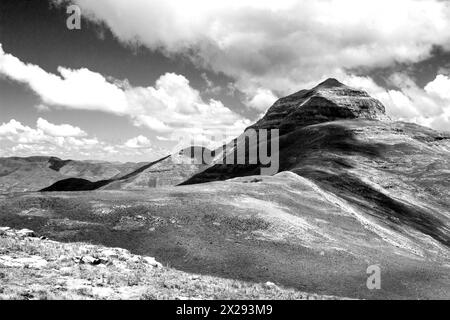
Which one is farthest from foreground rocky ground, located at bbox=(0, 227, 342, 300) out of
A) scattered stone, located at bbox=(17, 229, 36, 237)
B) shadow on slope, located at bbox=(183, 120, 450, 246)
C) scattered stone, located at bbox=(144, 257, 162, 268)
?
shadow on slope, located at bbox=(183, 120, 450, 246)

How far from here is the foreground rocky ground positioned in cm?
2728

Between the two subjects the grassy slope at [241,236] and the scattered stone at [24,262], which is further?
the grassy slope at [241,236]

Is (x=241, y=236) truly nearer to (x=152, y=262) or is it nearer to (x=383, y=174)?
(x=152, y=262)

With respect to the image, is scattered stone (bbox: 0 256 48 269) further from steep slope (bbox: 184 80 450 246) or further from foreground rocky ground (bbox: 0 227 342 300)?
steep slope (bbox: 184 80 450 246)

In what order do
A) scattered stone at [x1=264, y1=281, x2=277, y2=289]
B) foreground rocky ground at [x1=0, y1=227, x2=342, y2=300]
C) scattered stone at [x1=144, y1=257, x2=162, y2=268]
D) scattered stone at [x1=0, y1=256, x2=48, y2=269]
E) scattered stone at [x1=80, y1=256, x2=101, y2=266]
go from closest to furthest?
foreground rocky ground at [x1=0, y1=227, x2=342, y2=300] → scattered stone at [x1=0, y1=256, x2=48, y2=269] → scattered stone at [x1=264, y1=281, x2=277, y2=289] → scattered stone at [x1=80, y1=256, x2=101, y2=266] → scattered stone at [x1=144, y1=257, x2=162, y2=268]

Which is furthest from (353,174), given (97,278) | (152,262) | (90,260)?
(97,278)

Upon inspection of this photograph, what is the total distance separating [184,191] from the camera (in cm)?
7275

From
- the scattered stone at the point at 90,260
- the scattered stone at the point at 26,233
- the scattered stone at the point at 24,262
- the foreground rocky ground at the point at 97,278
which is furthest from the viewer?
the scattered stone at the point at 26,233

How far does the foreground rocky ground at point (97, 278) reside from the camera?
2728cm

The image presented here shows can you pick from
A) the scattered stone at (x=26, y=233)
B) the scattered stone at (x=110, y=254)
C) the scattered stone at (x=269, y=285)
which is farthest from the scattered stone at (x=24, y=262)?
the scattered stone at (x=269, y=285)

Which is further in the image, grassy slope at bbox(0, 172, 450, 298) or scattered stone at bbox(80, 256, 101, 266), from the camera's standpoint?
grassy slope at bbox(0, 172, 450, 298)

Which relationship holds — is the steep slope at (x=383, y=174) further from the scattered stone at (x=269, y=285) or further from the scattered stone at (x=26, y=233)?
the scattered stone at (x=26, y=233)
